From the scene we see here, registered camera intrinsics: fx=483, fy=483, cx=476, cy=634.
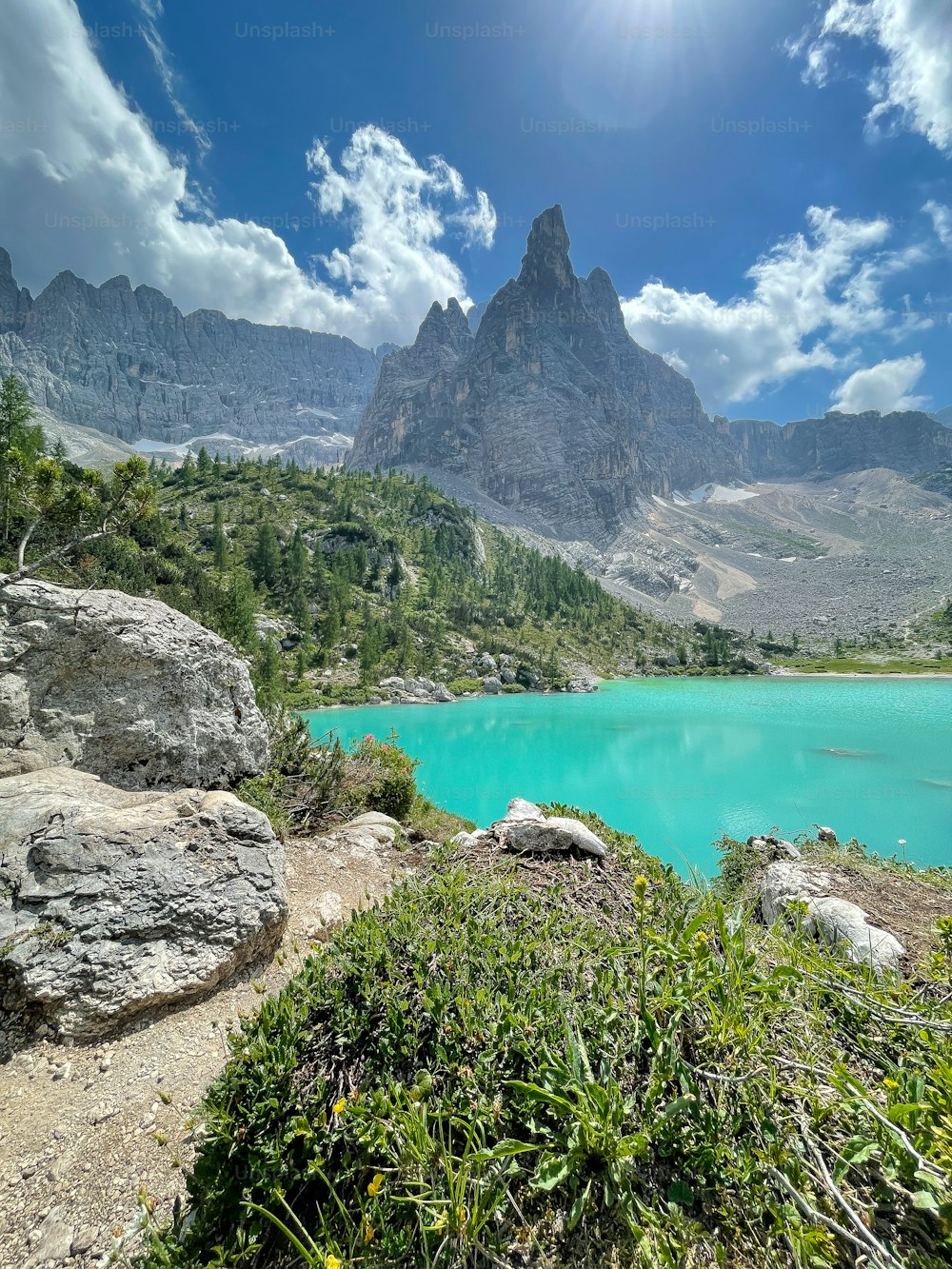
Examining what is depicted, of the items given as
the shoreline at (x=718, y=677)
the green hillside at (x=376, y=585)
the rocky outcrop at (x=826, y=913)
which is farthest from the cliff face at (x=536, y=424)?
the rocky outcrop at (x=826, y=913)

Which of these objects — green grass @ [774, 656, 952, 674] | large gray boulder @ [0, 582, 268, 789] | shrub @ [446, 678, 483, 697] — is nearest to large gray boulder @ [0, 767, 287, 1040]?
large gray boulder @ [0, 582, 268, 789]

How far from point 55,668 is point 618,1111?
6.25 meters

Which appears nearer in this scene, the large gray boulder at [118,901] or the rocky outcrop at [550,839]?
the large gray boulder at [118,901]

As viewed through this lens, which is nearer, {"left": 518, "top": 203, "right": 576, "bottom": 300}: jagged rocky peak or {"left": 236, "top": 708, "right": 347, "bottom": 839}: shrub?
{"left": 236, "top": 708, "right": 347, "bottom": 839}: shrub

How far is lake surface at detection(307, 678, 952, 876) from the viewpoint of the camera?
17.2 metres

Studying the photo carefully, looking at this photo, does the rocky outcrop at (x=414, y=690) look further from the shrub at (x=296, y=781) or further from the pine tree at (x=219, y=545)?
the shrub at (x=296, y=781)

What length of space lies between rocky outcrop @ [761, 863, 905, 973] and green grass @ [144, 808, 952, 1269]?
0.98 m

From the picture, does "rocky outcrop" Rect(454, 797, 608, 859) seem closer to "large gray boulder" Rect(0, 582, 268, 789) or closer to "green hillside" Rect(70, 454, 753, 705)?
"large gray boulder" Rect(0, 582, 268, 789)

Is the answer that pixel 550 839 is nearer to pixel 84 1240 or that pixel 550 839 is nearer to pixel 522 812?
pixel 522 812

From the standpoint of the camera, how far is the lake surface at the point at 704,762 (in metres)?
17.2

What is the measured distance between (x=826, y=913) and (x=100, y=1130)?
5309 millimetres

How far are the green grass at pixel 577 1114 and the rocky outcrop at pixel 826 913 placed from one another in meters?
0.98

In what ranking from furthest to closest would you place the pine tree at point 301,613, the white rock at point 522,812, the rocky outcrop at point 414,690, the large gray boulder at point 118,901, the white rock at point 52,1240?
the pine tree at point 301,613 < the rocky outcrop at point 414,690 < the white rock at point 522,812 < the large gray boulder at point 118,901 < the white rock at point 52,1240

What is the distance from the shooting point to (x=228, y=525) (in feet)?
250
